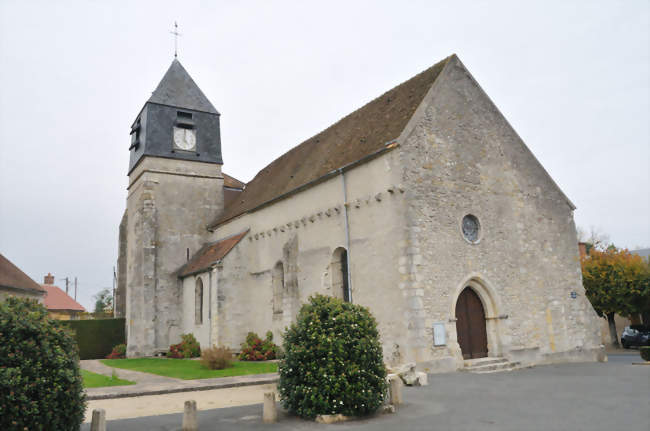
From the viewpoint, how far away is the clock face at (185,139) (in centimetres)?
2689

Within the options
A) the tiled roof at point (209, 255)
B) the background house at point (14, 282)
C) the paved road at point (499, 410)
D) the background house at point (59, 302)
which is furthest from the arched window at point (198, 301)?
the background house at point (59, 302)

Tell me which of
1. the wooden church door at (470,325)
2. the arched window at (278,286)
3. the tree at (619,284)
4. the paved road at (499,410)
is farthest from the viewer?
the tree at (619,284)

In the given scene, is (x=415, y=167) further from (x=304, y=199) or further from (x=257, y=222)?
(x=257, y=222)

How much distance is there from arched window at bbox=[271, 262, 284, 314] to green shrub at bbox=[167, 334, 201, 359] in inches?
196

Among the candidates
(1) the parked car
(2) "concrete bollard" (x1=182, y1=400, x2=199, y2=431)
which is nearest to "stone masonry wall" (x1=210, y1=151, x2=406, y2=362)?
(2) "concrete bollard" (x1=182, y1=400, x2=199, y2=431)

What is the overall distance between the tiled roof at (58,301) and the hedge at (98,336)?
29.2m

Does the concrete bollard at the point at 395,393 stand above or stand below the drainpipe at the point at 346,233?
below

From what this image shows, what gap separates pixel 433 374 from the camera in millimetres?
13031

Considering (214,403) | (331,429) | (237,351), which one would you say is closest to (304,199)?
(237,351)

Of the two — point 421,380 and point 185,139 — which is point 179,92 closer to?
point 185,139

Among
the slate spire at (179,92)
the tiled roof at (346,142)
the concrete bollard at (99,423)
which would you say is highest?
the slate spire at (179,92)

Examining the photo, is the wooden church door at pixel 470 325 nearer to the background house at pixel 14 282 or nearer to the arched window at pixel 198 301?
the arched window at pixel 198 301

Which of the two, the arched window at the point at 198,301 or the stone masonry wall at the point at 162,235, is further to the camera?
the stone masonry wall at the point at 162,235

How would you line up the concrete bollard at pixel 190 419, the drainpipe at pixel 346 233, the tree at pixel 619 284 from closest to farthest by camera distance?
the concrete bollard at pixel 190 419 → the drainpipe at pixel 346 233 → the tree at pixel 619 284
